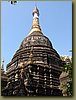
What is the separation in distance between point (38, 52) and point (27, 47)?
231mm

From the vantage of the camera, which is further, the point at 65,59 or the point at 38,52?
the point at 38,52

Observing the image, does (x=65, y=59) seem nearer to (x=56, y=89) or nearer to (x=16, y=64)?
(x=56, y=89)

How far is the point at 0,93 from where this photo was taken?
4133 mm

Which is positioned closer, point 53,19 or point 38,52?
point 53,19

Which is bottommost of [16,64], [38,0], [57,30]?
[16,64]

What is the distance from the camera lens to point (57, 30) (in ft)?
14.3

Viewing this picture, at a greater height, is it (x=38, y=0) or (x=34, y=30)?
(x=38, y=0)

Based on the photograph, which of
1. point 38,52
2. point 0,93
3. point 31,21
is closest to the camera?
point 0,93

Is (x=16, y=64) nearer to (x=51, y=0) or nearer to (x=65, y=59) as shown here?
(x=65, y=59)

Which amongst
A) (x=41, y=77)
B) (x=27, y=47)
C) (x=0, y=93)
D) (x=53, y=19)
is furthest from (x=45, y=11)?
(x=0, y=93)

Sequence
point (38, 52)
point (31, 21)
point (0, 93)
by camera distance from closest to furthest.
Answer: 1. point (0, 93)
2. point (31, 21)
3. point (38, 52)

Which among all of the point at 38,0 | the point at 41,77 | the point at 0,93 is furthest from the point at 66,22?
the point at 0,93

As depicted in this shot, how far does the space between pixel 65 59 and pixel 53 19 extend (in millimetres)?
575

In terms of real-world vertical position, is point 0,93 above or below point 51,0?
below
